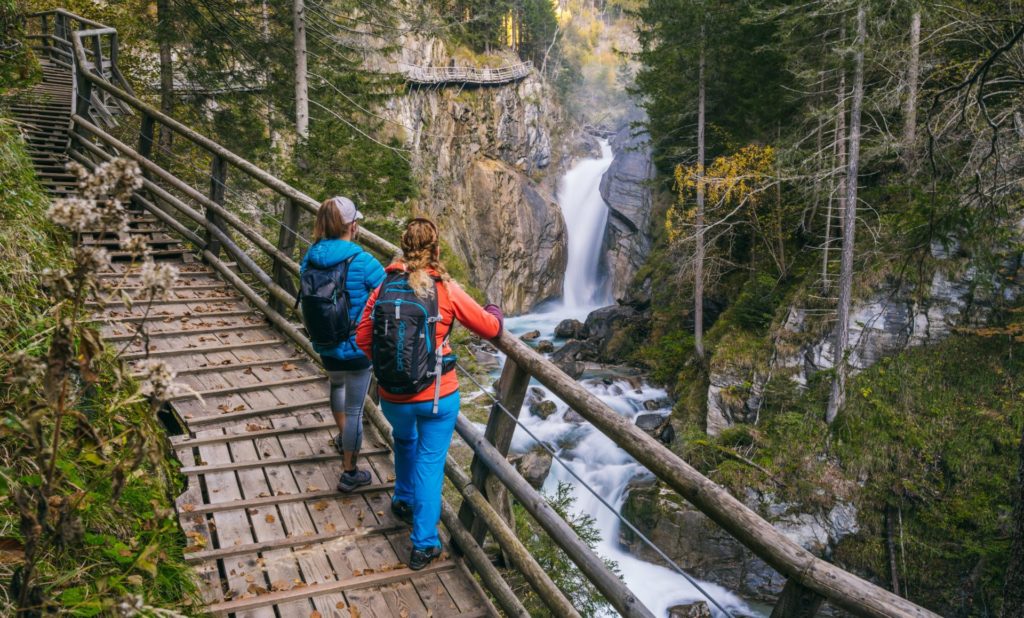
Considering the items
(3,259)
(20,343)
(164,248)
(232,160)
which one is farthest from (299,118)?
(20,343)

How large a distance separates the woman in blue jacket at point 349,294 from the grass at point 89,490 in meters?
1.04

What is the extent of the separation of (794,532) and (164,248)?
12.4 m

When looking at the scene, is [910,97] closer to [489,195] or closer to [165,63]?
[165,63]

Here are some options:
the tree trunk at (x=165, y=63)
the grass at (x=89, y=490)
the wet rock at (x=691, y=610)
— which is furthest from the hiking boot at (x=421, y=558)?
the tree trunk at (x=165, y=63)

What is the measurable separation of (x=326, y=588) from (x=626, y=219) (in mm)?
30656

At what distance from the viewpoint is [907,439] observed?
1245 cm

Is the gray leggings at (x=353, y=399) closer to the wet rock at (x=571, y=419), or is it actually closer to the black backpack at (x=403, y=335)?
the black backpack at (x=403, y=335)

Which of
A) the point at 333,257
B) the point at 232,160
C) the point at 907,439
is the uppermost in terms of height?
the point at 232,160

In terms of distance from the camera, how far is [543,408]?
710 inches

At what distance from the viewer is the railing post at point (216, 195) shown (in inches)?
250

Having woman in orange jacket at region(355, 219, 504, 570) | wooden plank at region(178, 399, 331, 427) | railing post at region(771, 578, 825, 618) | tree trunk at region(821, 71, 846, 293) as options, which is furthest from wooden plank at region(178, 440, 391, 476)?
tree trunk at region(821, 71, 846, 293)

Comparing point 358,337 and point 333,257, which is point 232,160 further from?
point 358,337

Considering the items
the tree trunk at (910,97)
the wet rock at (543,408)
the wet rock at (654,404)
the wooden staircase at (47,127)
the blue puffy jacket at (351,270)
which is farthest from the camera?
the wet rock at (654,404)

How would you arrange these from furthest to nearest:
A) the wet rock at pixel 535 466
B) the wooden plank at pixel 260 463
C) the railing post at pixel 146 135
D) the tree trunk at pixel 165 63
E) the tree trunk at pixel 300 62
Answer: the wet rock at pixel 535 466
the tree trunk at pixel 165 63
the tree trunk at pixel 300 62
the railing post at pixel 146 135
the wooden plank at pixel 260 463
